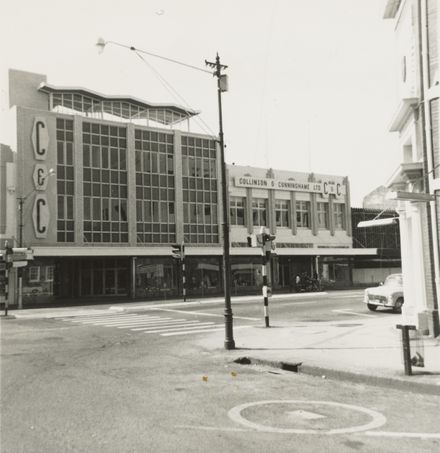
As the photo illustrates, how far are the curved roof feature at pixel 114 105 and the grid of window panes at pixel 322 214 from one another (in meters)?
16.2

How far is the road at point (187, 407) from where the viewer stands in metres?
5.62

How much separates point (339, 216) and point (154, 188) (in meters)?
21.1

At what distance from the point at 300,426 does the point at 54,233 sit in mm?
32871

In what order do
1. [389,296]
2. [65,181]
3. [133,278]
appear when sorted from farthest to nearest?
[133,278]
[65,181]
[389,296]

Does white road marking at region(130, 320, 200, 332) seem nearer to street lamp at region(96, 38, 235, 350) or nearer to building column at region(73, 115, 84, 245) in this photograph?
street lamp at region(96, 38, 235, 350)

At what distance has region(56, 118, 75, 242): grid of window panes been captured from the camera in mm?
37375

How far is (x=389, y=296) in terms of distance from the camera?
2188 cm

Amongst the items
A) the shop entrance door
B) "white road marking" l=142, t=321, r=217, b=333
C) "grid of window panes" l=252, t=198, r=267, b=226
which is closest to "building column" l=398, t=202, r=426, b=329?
"white road marking" l=142, t=321, r=217, b=333

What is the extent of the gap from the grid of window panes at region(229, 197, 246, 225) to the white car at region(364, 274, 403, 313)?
2427 cm

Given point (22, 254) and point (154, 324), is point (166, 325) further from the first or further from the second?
point (22, 254)

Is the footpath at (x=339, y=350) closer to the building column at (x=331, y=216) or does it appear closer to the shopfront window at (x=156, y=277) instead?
the shopfront window at (x=156, y=277)

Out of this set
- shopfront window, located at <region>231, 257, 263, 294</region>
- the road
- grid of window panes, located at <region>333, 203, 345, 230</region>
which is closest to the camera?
the road

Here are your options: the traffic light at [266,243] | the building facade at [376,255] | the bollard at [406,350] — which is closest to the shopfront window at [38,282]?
the traffic light at [266,243]

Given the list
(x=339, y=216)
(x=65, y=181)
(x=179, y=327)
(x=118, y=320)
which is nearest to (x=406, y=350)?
(x=179, y=327)
